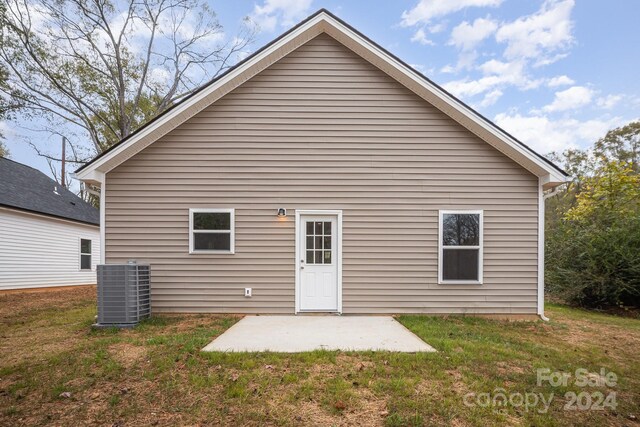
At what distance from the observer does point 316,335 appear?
15.7ft

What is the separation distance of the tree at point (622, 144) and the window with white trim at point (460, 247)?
2080cm

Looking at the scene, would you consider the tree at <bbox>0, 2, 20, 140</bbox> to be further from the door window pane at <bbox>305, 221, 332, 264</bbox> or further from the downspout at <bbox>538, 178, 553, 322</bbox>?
the downspout at <bbox>538, 178, 553, 322</bbox>

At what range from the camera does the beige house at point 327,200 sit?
6.20 m

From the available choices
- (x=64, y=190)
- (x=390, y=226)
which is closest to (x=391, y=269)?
(x=390, y=226)

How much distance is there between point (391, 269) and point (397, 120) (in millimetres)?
3146

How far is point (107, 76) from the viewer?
15.5 meters

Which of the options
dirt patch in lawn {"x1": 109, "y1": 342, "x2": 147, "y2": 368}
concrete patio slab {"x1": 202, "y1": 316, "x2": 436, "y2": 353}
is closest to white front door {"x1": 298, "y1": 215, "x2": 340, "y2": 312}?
concrete patio slab {"x1": 202, "y1": 316, "x2": 436, "y2": 353}

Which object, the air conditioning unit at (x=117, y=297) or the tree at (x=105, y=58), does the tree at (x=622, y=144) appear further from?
the air conditioning unit at (x=117, y=297)

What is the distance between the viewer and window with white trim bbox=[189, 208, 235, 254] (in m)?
6.22

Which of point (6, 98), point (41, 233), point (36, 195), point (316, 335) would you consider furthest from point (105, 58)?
point (316, 335)

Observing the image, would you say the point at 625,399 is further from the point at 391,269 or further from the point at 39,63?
the point at 39,63

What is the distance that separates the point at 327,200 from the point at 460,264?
3080 millimetres

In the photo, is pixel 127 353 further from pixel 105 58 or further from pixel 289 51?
pixel 105 58

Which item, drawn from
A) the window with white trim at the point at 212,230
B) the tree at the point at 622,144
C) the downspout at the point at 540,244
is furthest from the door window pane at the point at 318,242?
the tree at the point at 622,144
